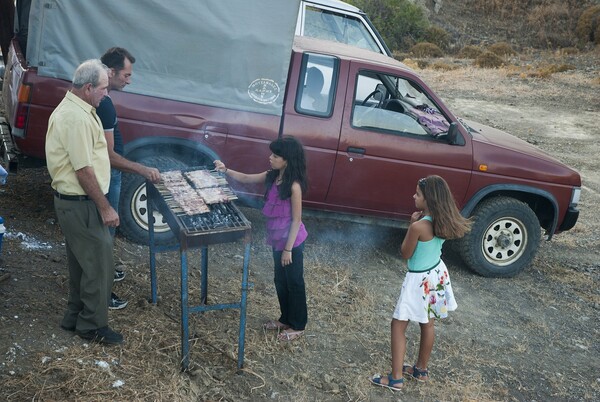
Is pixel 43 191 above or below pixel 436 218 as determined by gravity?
below

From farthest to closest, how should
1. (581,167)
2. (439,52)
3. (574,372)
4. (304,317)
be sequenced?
(439,52) → (581,167) → (574,372) → (304,317)

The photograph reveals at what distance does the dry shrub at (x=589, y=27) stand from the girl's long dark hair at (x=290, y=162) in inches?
1141

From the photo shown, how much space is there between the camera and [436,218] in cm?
453

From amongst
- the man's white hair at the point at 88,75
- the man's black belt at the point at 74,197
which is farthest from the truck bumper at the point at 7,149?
the man's white hair at the point at 88,75

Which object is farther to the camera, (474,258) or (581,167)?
(581,167)

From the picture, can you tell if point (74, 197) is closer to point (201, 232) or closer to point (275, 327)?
point (201, 232)

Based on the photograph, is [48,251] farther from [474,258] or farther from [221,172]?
[474,258]

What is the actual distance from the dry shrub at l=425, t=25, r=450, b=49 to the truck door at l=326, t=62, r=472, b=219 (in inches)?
930

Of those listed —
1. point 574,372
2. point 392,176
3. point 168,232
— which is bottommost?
point 574,372

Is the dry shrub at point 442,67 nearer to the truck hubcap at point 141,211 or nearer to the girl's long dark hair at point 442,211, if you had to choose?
the truck hubcap at point 141,211

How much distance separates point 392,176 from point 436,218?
2.06 meters

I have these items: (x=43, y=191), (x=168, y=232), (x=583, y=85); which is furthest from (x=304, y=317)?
(x=583, y=85)

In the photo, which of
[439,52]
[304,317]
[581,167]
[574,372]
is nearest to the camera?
[304,317]

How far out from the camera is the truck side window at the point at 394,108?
6.50 m
